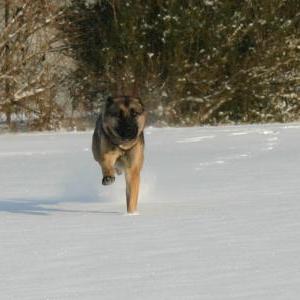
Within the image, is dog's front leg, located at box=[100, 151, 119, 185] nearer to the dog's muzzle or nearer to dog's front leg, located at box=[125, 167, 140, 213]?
dog's front leg, located at box=[125, 167, 140, 213]

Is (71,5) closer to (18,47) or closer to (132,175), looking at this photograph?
(18,47)

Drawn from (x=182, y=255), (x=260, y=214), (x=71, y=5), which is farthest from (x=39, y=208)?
(x=71, y=5)

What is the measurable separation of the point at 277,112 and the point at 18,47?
664 cm

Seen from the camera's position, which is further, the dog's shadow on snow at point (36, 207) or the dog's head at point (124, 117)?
the dog's shadow on snow at point (36, 207)

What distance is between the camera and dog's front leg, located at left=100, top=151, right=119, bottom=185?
27.0 feet

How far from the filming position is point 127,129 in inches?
320

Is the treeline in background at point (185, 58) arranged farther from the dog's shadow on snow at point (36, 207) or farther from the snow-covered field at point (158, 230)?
the dog's shadow on snow at point (36, 207)

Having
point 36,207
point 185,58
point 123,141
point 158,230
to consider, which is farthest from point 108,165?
point 185,58

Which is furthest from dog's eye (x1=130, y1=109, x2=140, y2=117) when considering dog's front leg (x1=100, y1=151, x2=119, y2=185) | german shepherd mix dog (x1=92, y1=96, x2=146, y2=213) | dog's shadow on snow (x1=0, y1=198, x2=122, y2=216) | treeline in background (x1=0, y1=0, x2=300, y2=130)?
treeline in background (x1=0, y1=0, x2=300, y2=130)

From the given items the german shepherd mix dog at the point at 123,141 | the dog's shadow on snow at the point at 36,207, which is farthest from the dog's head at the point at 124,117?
the dog's shadow on snow at the point at 36,207

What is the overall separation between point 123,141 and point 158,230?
1497 millimetres

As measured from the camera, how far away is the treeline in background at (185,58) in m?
22.1

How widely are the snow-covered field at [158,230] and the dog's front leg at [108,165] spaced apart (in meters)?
0.29

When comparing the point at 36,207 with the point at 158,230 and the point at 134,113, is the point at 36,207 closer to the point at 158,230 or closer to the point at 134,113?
the point at 134,113
